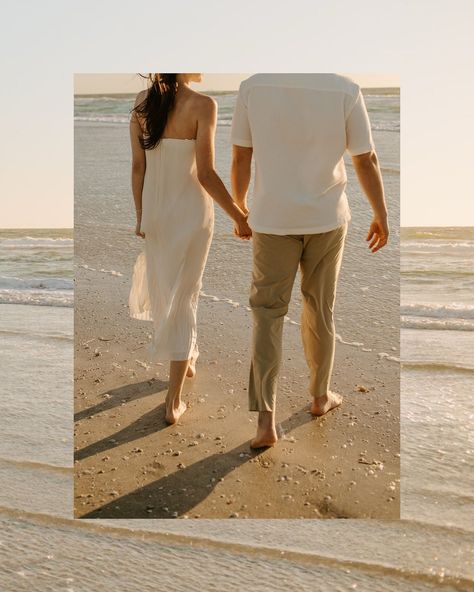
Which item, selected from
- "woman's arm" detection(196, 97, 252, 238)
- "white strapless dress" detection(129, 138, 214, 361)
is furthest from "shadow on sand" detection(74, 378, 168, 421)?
"woman's arm" detection(196, 97, 252, 238)

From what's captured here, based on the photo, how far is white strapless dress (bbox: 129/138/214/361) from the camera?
3.24m

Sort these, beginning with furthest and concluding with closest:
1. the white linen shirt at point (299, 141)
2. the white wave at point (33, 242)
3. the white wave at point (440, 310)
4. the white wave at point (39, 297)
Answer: the white wave at point (33, 242), the white wave at point (39, 297), the white wave at point (440, 310), the white linen shirt at point (299, 141)

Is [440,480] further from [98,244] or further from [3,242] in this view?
[3,242]

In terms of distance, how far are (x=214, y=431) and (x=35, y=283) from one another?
226 inches

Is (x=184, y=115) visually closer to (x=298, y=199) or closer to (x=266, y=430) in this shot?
(x=298, y=199)

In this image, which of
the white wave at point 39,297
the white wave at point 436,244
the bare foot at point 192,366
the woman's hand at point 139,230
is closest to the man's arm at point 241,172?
the woman's hand at point 139,230

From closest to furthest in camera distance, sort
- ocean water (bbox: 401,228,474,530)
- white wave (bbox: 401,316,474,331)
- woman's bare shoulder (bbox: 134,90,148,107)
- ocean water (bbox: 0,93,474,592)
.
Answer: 1. woman's bare shoulder (bbox: 134,90,148,107)
2. ocean water (bbox: 0,93,474,592)
3. ocean water (bbox: 401,228,474,530)
4. white wave (bbox: 401,316,474,331)

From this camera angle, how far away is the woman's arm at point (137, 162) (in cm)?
321

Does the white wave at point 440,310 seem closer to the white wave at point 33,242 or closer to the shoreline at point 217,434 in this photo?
the white wave at point 33,242

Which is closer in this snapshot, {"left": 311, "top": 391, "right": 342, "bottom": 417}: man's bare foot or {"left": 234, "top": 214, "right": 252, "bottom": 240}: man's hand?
{"left": 234, "top": 214, "right": 252, "bottom": 240}: man's hand

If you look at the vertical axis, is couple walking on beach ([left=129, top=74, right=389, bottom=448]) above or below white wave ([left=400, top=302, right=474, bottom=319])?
above

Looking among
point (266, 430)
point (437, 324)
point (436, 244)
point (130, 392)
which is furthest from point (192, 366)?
point (436, 244)

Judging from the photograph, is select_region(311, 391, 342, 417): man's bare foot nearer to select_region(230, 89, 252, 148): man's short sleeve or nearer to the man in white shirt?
the man in white shirt

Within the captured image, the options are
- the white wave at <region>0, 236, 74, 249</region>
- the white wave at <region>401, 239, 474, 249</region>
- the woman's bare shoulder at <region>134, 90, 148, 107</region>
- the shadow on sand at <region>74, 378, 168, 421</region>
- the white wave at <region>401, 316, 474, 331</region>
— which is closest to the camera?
the woman's bare shoulder at <region>134, 90, 148, 107</region>
